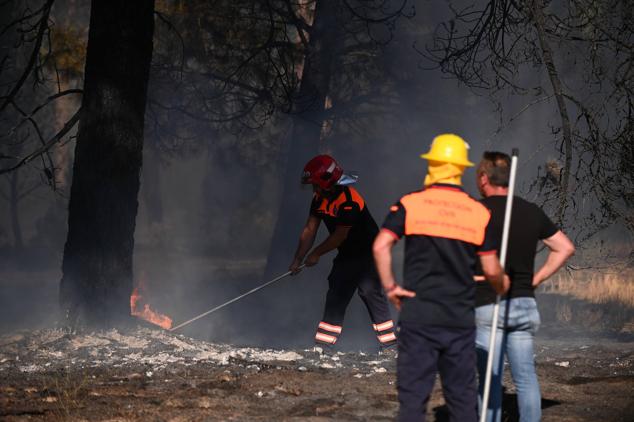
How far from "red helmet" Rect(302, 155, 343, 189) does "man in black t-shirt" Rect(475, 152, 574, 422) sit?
2917mm

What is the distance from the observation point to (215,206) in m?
27.2

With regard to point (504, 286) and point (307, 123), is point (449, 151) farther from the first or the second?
point (307, 123)

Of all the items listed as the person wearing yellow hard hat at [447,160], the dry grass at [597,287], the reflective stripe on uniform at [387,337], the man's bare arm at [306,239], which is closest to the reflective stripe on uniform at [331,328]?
the reflective stripe on uniform at [387,337]

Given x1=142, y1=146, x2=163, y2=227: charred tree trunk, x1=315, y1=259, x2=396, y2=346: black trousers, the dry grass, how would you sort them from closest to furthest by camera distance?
1. x1=315, y1=259, x2=396, y2=346: black trousers
2. the dry grass
3. x1=142, y1=146, x2=163, y2=227: charred tree trunk

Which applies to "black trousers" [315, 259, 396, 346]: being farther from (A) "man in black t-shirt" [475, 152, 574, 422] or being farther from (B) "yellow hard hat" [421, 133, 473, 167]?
(B) "yellow hard hat" [421, 133, 473, 167]

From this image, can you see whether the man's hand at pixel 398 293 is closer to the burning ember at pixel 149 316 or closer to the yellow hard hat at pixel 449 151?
the yellow hard hat at pixel 449 151

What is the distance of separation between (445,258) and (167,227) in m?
23.6

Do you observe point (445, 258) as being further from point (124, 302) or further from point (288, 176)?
point (288, 176)

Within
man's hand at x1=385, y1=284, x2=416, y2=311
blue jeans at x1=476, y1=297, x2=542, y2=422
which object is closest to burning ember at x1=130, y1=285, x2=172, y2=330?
blue jeans at x1=476, y1=297, x2=542, y2=422

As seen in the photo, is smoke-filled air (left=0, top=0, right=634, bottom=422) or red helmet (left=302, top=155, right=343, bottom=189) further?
red helmet (left=302, top=155, right=343, bottom=189)

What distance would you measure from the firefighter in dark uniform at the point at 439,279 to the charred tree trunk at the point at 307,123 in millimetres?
9579

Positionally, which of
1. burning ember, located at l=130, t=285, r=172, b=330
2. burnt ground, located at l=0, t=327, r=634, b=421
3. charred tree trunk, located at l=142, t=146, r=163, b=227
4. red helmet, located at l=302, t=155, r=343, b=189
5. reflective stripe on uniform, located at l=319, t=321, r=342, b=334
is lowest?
burnt ground, located at l=0, t=327, r=634, b=421

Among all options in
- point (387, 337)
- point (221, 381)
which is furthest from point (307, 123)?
point (221, 381)

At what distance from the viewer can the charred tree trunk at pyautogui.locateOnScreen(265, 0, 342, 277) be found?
14197 mm
